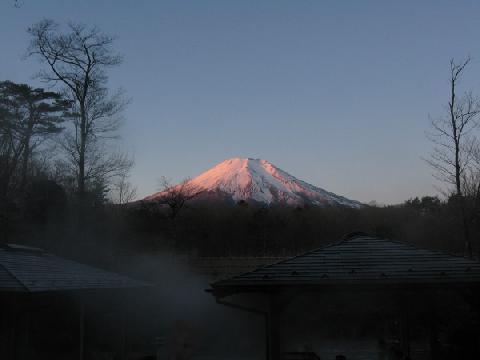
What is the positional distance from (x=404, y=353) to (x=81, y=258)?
1176 centimetres

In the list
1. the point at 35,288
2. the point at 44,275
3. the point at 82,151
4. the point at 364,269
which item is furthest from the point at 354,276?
the point at 82,151

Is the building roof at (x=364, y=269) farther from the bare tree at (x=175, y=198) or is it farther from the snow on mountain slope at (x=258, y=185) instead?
the snow on mountain slope at (x=258, y=185)

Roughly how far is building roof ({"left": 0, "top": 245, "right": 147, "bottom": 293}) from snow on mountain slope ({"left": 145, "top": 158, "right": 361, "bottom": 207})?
22226 millimetres

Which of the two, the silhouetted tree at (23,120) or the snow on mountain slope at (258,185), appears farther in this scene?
the snow on mountain slope at (258,185)

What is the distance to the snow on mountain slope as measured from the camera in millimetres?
37719

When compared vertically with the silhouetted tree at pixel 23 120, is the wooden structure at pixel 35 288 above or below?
below

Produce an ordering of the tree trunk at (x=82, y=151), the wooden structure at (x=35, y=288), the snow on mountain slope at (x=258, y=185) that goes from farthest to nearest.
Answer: the snow on mountain slope at (x=258, y=185), the tree trunk at (x=82, y=151), the wooden structure at (x=35, y=288)

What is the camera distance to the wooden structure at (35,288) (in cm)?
908

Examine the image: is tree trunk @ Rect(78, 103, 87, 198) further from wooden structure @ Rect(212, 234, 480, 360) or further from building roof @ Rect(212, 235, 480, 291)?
building roof @ Rect(212, 235, 480, 291)

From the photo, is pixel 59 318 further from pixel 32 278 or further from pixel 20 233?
pixel 20 233

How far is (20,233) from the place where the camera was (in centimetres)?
1828

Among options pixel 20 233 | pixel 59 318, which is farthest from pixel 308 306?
pixel 20 233

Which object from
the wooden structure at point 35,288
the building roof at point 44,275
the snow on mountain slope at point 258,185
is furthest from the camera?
the snow on mountain slope at point 258,185

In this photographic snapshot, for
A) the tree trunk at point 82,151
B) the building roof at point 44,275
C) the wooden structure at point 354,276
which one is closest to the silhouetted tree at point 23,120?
the tree trunk at point 82,151
